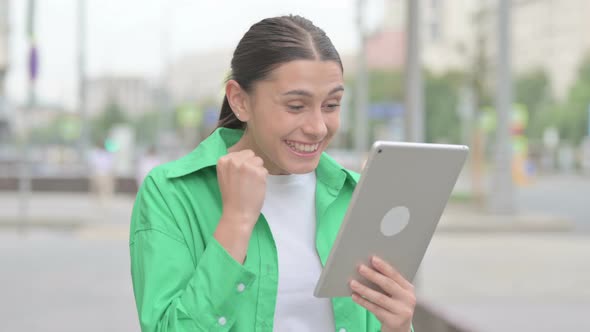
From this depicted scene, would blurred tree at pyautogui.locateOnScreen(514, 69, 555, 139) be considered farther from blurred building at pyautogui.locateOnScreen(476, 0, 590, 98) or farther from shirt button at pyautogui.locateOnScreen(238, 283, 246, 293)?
shirt button at pyautogui.locateOnScreen(238, 283, 246, 293)

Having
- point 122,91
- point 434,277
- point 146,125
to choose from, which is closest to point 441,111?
point 146,125

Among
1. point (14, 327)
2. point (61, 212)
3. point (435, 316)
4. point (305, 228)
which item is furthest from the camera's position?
point (61, 212)

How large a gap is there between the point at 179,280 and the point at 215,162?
Result: 248mm

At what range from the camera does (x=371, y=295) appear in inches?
69.2

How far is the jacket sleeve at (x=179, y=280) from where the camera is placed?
5.52 ft

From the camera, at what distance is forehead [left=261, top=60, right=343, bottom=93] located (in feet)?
5.78

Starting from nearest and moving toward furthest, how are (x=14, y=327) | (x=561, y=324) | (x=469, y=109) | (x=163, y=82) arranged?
(x=561, y=324), (x=14, y=327), (x=469, y=109), (x=163, y=82)

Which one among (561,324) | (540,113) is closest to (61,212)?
(561,324)

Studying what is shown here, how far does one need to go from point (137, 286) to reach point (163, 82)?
4658cm

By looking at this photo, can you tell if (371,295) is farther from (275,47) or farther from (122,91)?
(122,91)

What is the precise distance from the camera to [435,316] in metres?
4.86

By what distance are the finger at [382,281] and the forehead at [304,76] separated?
0.33 m

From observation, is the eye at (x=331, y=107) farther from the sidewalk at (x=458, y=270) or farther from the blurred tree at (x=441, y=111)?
the blurred tree at (x=441, y=111)

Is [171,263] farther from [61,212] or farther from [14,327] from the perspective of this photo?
[61,212]
